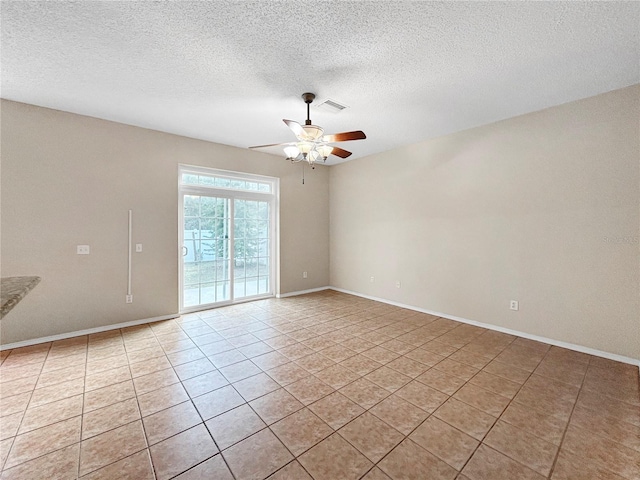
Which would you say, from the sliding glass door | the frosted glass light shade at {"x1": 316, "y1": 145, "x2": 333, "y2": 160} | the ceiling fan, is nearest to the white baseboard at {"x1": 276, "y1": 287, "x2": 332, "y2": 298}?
the sliding glass door

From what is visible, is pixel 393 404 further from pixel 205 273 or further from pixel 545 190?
pixel 205 273

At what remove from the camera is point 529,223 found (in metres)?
3.37

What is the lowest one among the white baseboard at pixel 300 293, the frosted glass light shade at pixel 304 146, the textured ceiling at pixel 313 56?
the white baseboard at pixel 300 293

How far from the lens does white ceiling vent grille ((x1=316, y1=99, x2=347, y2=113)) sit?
3106mm

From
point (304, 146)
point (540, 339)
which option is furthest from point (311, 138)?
point (540, 339)

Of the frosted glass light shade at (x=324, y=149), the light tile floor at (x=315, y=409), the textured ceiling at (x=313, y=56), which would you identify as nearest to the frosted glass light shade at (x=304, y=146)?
the frosted glass light shade at (x=324, y=149)

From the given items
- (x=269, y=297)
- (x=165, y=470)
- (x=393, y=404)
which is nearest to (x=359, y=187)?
(x=269, y=297)

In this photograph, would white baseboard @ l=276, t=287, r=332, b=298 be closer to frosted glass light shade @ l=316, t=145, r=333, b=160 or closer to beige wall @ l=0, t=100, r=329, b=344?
beige wall @ l=0, t=100, r=329, b=344

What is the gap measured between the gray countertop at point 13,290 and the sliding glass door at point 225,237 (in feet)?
9.26

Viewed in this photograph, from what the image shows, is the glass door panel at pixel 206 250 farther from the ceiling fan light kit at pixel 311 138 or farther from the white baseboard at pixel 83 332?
the ceiling fan light kit at pixel 311 138

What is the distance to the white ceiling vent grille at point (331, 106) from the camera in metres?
3.11

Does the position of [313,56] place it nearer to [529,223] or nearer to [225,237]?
[529,223]

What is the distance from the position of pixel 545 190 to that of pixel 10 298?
460 centimetres

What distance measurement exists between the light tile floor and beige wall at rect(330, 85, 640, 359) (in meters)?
0.48
